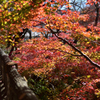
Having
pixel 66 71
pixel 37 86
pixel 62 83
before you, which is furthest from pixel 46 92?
pixel 66 71

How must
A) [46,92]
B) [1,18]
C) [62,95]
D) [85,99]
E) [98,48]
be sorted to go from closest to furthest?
[1,18] → [85,99] → [62,95] → [46,92] → [98,48]

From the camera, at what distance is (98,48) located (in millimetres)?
7832

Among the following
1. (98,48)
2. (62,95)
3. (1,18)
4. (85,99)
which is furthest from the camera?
(98,48)

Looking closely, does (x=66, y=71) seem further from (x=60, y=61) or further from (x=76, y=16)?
(x=76, y=16)

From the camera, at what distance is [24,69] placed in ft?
25.0

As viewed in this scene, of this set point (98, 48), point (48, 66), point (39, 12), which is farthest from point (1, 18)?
point (98, 48)

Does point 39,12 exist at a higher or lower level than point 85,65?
higher

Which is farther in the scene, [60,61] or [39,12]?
[60,61]

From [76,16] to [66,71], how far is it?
4.41m

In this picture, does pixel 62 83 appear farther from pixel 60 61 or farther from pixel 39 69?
pixel 39 69

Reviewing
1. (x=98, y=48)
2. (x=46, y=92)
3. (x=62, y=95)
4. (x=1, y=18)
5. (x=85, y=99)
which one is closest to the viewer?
(x=1, y=18)

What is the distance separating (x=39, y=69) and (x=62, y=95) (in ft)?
7.75

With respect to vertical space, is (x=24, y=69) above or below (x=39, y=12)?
below

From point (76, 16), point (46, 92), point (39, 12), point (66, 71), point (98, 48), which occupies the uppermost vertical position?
point (39, 12)
